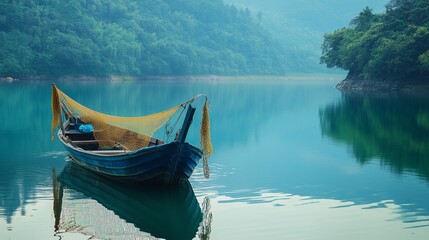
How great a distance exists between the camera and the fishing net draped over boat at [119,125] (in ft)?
61.6

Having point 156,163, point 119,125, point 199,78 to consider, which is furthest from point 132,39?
point 156,163

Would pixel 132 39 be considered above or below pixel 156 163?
above

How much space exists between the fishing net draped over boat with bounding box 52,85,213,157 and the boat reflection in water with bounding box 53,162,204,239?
1801mm

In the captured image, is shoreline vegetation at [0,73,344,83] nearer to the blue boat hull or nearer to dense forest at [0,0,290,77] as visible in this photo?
dense forest at [0,0,290,77]

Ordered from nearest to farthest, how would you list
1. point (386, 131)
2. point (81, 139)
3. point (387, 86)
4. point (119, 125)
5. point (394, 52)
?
1. point (119, 125)
2. point (81, 139)
3. point (386, 131)
4. point (394, 52)
5. point (387, 86)

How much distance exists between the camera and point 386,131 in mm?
31094

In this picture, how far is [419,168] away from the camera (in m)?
20.8

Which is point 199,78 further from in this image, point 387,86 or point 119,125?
point 119,125

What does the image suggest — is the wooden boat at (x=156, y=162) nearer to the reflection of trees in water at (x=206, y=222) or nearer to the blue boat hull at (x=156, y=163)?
the blue boat hull at (x=156, y=163)

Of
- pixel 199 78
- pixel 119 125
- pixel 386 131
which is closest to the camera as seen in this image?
pixel 119 125

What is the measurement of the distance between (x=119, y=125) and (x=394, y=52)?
49.7 metres

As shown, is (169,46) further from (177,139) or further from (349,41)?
(177,139)

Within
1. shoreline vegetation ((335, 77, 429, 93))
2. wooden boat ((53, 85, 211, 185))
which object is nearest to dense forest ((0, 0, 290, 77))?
shoreline vegetation ((335, 77, 429, 93))

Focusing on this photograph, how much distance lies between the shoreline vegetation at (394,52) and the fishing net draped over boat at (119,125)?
44.4 metres
